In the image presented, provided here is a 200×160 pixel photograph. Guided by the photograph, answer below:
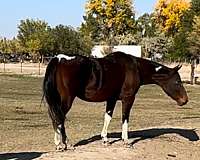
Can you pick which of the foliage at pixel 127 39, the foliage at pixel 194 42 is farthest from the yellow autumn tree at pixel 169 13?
the foliage at pixel 194 42

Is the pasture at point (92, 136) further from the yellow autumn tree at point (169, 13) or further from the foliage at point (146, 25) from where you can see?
the foliage at point (146, 25)

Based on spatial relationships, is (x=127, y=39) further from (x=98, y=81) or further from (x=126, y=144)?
(x=98, y=81)

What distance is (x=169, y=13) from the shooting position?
118438mm

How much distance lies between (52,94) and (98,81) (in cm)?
113

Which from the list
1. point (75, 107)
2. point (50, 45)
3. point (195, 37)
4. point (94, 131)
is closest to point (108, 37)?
point (50, 45)

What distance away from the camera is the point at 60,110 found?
11.7 m

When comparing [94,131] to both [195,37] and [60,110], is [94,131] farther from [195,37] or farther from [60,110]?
[195,37]

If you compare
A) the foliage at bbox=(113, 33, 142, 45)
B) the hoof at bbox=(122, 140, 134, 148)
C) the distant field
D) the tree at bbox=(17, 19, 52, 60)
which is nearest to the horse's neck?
the hoof at bbox=(122, 140, 134, 148)

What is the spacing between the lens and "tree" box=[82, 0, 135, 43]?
114562 mm

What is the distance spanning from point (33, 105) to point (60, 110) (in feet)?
51.9

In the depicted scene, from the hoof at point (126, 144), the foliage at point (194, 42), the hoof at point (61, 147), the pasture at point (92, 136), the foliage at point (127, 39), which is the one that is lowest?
the pasture at point (92, 136)

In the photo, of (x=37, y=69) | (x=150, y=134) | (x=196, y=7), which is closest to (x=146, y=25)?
(x=196, y=7)

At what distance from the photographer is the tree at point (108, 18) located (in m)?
115

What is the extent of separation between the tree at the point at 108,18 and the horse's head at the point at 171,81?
326 feet
